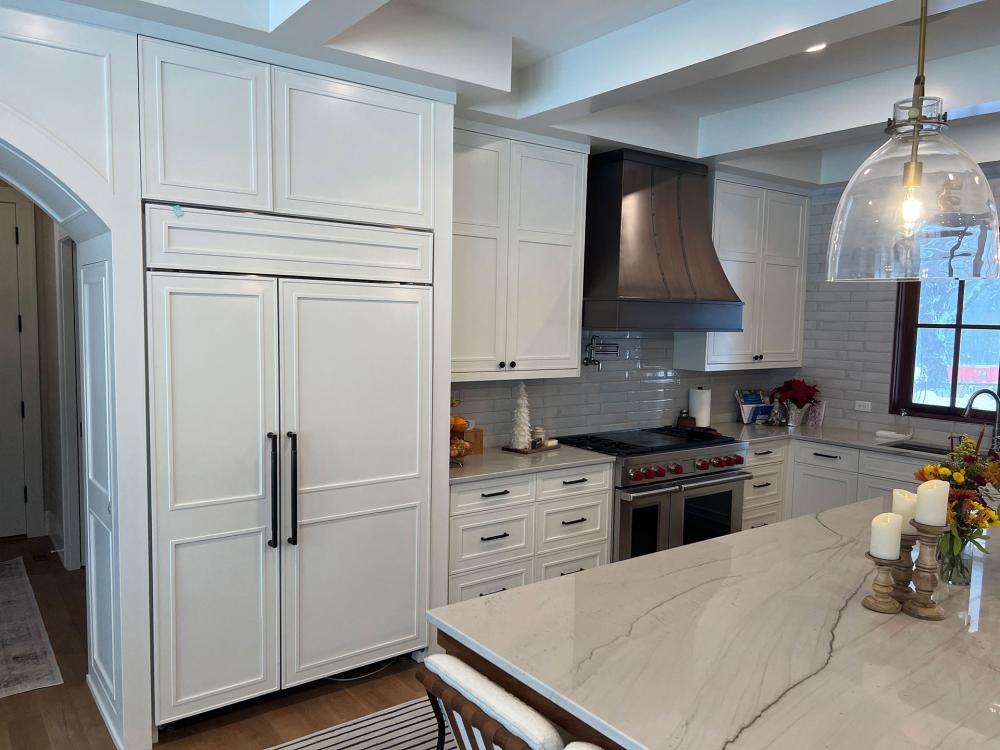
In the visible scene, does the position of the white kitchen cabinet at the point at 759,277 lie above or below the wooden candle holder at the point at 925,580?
above

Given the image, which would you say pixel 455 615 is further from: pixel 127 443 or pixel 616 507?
pixel 616 507

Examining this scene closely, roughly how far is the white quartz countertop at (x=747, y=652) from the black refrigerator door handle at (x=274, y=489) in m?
1.17

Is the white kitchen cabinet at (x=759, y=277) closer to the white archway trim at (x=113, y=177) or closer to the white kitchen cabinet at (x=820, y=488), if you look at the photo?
the white kitchen cabinet at (x=820, y=488)

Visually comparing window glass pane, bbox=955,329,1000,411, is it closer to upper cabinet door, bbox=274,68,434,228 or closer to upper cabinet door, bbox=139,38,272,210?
upper cabinet door, bbox=274,68,434,228

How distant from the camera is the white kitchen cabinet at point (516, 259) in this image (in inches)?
144

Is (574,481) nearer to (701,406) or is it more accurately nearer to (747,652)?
(701,406)

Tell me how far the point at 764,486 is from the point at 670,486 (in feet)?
3.71

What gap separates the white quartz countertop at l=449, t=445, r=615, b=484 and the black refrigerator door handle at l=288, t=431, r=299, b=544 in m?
0.77

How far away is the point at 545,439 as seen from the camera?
4.25 meters

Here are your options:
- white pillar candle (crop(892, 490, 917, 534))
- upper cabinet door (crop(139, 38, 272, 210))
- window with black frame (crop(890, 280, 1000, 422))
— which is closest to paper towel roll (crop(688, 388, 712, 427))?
window with black frame (crop(890, 280, 1000, 422))

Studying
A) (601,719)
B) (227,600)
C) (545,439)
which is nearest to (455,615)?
(601,719)

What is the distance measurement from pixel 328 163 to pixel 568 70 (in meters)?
1.20

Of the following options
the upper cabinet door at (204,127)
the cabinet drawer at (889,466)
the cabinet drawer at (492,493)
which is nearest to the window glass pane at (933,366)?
the cabinet drawer at (889,466)

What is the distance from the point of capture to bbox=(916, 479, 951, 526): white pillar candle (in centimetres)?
188
